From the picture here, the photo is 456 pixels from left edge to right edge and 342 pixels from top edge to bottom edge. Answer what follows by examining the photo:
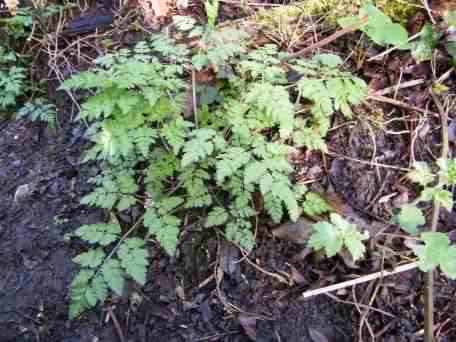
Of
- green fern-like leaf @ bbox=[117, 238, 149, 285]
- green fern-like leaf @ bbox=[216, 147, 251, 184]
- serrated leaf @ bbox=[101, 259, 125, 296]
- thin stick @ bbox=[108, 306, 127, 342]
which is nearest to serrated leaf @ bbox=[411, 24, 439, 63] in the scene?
green fern-like leaf @ bbox=[216, 147, 251, 184]

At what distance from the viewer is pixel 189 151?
203 cm

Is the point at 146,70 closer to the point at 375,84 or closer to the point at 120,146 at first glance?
the point at 120,146

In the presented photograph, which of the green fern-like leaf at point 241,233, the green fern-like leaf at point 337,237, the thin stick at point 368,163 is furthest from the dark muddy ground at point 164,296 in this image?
the thin stick at point 368,163

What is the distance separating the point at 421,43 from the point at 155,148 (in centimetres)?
171

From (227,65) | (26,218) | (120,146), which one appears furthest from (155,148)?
(26,218)

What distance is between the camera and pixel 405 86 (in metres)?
2.55

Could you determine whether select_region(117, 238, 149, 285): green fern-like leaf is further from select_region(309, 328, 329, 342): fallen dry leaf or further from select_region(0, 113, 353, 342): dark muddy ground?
select_region(309, 328, 329, 342): fallen dry leaf

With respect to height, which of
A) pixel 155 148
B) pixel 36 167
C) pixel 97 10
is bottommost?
pixel 36 167

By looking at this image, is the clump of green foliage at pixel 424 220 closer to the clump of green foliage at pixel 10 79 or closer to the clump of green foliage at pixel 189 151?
the clump of green foliage at pixel 189 151

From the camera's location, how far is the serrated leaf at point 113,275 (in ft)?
6.59

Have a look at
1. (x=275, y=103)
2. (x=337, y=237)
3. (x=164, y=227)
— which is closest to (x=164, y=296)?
(x=164, y=227)

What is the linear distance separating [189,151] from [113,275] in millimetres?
703

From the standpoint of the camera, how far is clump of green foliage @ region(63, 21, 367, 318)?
80.8 inches

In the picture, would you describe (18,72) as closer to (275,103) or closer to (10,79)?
(10,79)
